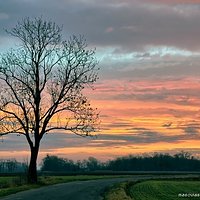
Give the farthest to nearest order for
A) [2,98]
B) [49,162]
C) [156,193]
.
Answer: [49,162] < [2,98] < [156,193]

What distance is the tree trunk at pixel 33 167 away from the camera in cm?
5091

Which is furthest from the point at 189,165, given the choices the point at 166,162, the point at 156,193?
the point at 156,193

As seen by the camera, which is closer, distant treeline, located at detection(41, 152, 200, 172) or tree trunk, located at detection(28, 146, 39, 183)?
tree trunk, located at detection(28, 146, 39, 183)

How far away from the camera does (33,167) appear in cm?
5219

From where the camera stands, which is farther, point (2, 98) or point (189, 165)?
point (189, 165)

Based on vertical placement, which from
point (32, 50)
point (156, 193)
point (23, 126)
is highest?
point (32, 50)

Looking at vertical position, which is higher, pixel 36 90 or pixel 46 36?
pixel 46 36

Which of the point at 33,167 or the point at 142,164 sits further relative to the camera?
the point at 142,164

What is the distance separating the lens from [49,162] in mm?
139125

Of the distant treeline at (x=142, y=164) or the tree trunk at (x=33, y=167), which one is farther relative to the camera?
the distant treeline at (x=142, y=164)

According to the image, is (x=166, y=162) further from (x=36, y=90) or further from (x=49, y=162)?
(x=36, y=90)

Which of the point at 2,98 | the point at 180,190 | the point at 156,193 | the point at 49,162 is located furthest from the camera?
the point at 49,162

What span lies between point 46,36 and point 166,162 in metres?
95.8

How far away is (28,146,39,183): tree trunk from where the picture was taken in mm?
50906
